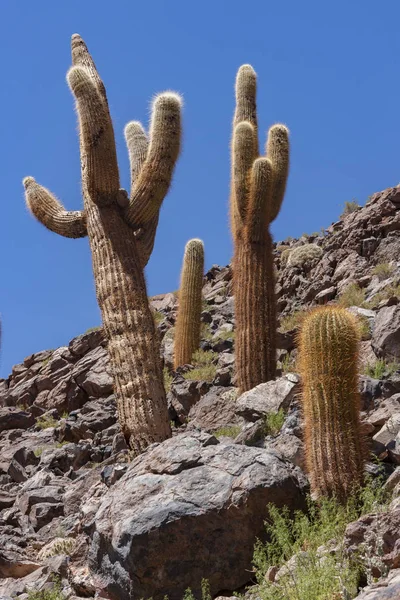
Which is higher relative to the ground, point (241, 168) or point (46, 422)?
point (241, 168)

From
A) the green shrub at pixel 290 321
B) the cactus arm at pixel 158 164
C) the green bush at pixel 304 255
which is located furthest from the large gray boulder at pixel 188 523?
the green bush at pixel 304 255

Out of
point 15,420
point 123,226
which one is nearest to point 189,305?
point 15,420

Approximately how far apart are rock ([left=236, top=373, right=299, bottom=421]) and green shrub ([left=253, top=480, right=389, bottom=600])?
2421 mm

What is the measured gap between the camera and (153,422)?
9.04 metres

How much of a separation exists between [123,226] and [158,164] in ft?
2.65

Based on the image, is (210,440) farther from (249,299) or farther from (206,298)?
(206,298)

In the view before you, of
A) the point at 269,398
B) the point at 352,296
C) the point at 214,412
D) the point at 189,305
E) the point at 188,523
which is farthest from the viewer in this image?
the point at 189,305

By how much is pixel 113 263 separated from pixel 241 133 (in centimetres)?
387

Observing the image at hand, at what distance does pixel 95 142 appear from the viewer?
10219mm

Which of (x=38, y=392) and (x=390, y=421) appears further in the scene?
(x=38, y=392)

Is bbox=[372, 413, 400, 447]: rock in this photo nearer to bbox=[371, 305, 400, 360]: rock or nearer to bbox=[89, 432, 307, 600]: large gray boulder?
bbox=[89, 432, 307, 600]: large gray boulder

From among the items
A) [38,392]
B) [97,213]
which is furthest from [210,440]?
[38,392]

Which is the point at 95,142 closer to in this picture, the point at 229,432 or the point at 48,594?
the point at 229,432

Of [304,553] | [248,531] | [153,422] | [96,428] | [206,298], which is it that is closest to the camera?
[304,553]
